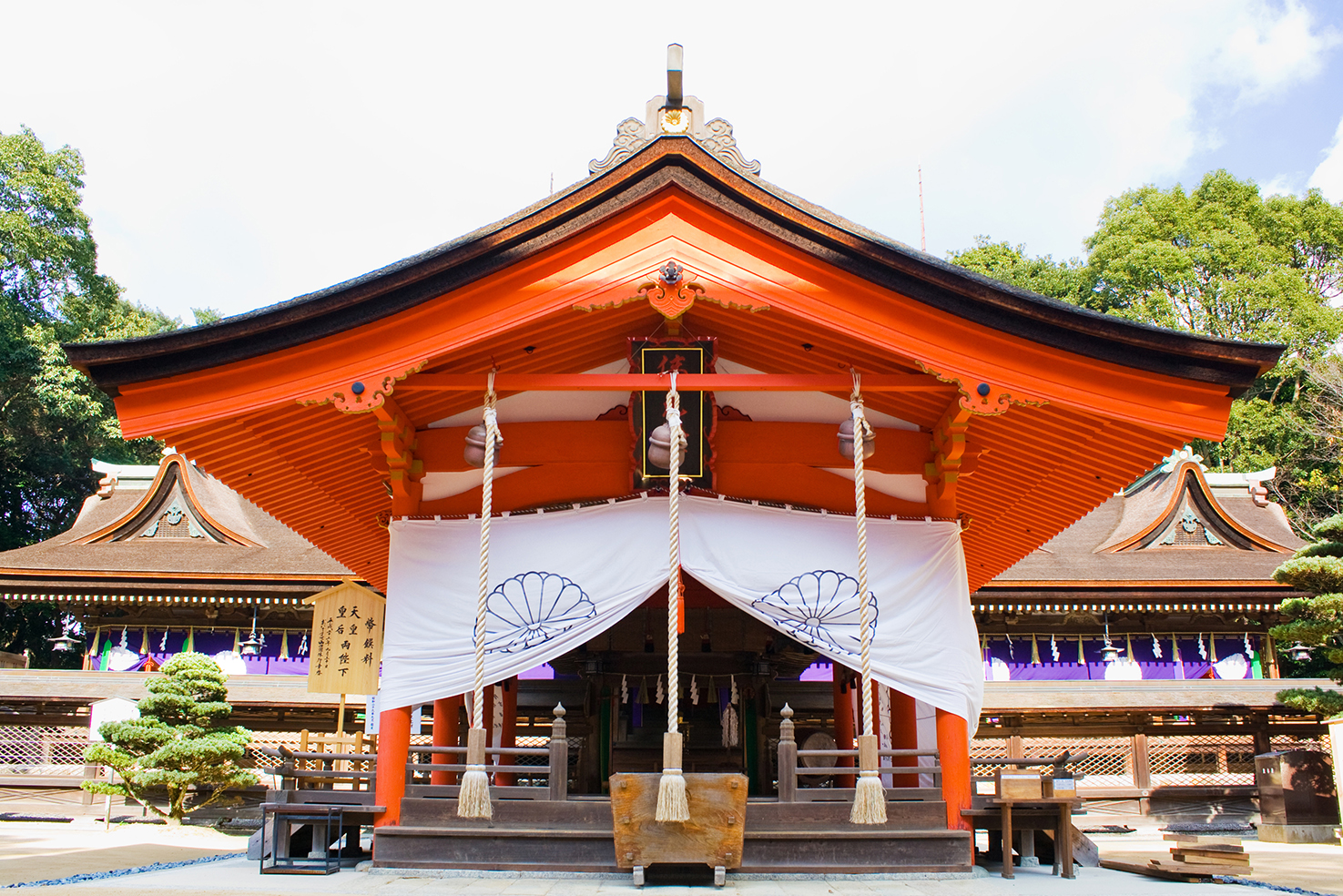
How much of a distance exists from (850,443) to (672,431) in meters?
1.64

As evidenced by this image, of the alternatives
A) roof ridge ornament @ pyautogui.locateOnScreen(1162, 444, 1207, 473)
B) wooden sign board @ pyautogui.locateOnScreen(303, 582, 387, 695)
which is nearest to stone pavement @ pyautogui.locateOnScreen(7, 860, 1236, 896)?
wooden sign board @ pyautogui.locateOnScreen(303, 582, 387, 695)

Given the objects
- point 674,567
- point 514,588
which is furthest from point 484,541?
point 674,567

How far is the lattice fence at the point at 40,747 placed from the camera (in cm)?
1686

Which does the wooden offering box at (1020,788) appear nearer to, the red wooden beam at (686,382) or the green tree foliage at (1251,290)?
the red wooden beam at (686,382)

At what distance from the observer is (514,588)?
7.73 m

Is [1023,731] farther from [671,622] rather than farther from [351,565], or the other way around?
[671,622]

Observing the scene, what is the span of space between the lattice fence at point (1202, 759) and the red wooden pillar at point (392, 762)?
554 inches

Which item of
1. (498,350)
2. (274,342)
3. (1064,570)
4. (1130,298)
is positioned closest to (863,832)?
(498,350)

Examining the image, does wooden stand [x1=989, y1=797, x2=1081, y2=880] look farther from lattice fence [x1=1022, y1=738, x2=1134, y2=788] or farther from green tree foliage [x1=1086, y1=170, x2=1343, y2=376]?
green tree foliage [x1=1086, y1=170, x2=1343, y2=376]

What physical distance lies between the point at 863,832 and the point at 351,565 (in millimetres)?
7782

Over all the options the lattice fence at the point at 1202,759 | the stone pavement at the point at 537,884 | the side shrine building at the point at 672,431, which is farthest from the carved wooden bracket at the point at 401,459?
the lattice fence at the point at 1202,759

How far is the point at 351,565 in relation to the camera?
476 inches

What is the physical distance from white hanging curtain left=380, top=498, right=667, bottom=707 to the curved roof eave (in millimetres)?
2093

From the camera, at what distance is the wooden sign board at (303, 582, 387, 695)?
9.69 meters
